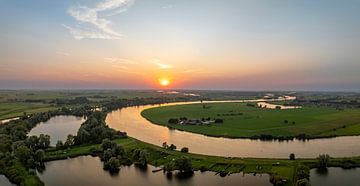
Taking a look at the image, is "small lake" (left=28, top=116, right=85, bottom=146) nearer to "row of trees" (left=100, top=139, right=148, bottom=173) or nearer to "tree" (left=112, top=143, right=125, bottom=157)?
"row of trees" (left=100, top=139, right=148, bottom=173)

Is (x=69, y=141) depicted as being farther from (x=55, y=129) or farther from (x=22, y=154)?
(x=55, y=129)

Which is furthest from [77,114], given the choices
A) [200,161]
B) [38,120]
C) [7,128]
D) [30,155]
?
[200,161]

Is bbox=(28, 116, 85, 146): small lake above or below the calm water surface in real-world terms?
below

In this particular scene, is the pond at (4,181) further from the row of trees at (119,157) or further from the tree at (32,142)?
the row of trees at (119,157)

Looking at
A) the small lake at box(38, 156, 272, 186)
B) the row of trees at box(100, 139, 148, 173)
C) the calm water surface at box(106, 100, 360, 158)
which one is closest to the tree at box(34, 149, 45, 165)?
the small lake at box(38, 156, 272, 186)

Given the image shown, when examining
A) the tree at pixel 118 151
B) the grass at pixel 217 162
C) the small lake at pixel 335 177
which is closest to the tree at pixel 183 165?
the grass at pixel 217 162

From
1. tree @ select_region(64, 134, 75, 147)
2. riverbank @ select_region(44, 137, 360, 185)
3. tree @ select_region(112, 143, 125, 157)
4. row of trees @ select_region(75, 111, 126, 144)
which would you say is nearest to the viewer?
riverbank @ select_region(44, 137, 360, 185)
